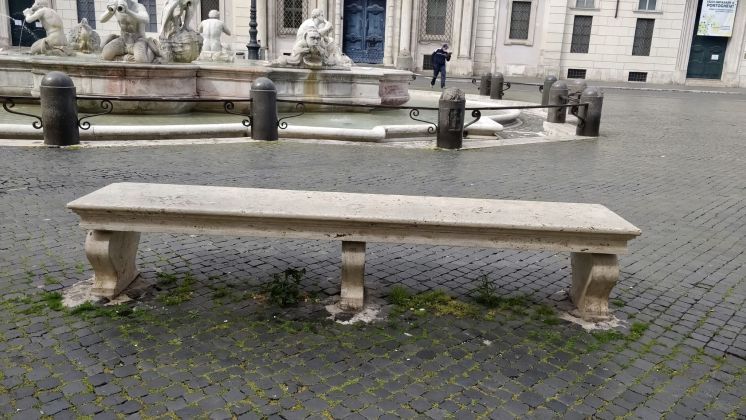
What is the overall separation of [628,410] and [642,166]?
729 centimetres

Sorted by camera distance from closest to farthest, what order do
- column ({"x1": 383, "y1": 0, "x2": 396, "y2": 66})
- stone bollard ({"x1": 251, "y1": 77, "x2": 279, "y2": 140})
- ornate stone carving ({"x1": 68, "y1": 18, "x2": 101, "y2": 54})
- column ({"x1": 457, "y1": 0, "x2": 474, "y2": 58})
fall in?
stone bollard ({"x1": 251, "y1": 77, "x2": 279, "y2": 140})
ornate stone carving ({"x1": 68, "y1": 18, "x2": 101, "y2": 54})
column ({"x1": 457, "y1": 0, "x2": 474, "y2": 58})
column ({"x1": 383, "y1": 0, "x2": 396, "y2": 66})

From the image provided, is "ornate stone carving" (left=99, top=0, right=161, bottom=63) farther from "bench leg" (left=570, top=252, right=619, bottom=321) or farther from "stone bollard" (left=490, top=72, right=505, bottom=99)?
"bench leg" (left=570, top=252, right=619, bottom=321)

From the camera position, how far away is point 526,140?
11.9 meters

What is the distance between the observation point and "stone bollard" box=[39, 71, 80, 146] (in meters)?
8.84

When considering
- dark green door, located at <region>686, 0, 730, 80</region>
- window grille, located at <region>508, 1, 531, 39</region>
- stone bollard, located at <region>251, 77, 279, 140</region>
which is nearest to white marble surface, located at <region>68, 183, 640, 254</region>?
stone bollard, located at <region>251, 77, 279, 140</region>

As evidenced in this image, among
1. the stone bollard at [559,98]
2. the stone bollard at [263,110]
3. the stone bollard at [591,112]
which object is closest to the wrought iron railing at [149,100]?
the stone bollard at [263,110]

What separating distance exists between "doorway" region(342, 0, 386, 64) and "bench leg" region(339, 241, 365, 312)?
28224 millimetres

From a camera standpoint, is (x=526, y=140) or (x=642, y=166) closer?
(x=642, y=166)

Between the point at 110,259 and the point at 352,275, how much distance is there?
1445 mm

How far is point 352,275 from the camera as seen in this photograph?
13.1 ft

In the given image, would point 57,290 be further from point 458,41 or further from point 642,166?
point 458,41

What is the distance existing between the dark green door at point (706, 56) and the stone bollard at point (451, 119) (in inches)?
1017

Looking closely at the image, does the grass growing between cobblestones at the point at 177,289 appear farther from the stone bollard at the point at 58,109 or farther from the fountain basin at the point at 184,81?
the fountain basin at the point at 184,81

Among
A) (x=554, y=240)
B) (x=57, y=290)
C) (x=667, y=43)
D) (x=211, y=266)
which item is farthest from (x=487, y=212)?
(x=667, y=43)
